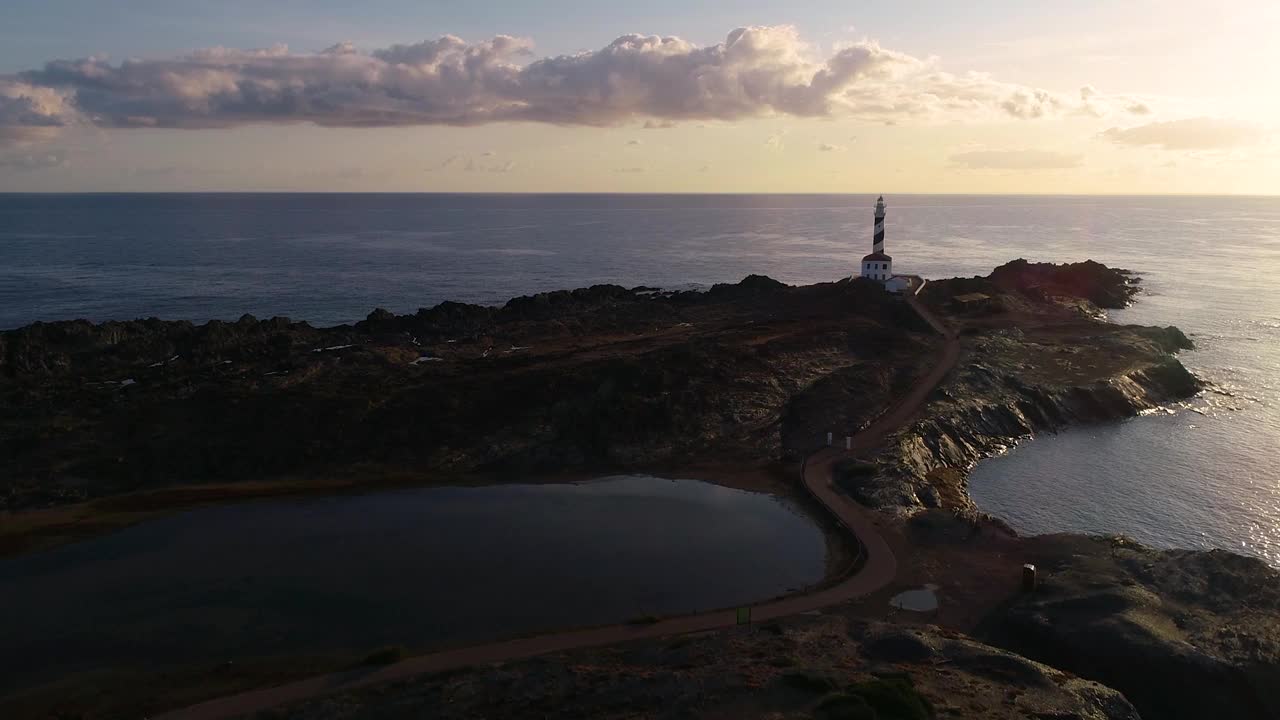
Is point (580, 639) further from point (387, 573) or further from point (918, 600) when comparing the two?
point (918, 600)

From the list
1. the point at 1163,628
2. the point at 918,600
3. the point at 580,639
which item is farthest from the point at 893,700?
the point at 1163,628

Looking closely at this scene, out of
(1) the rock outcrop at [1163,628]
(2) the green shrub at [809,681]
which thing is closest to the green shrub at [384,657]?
(2) the green shrub at [809,681]

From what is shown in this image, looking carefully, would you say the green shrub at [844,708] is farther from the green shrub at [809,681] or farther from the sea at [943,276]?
the sea at [943,276]

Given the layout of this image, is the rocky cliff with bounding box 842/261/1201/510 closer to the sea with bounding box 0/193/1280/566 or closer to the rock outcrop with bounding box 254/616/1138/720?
the sea with bounding box 0/193/1280/566

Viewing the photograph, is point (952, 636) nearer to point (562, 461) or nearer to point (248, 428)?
point (562, 461)

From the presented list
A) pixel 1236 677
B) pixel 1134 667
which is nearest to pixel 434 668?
pixel 1134 667

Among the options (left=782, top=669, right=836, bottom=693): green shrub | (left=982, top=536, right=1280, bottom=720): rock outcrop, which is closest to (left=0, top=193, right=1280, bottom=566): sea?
(left=982, top=536, right=1280, bottom=720): rock outcrop
